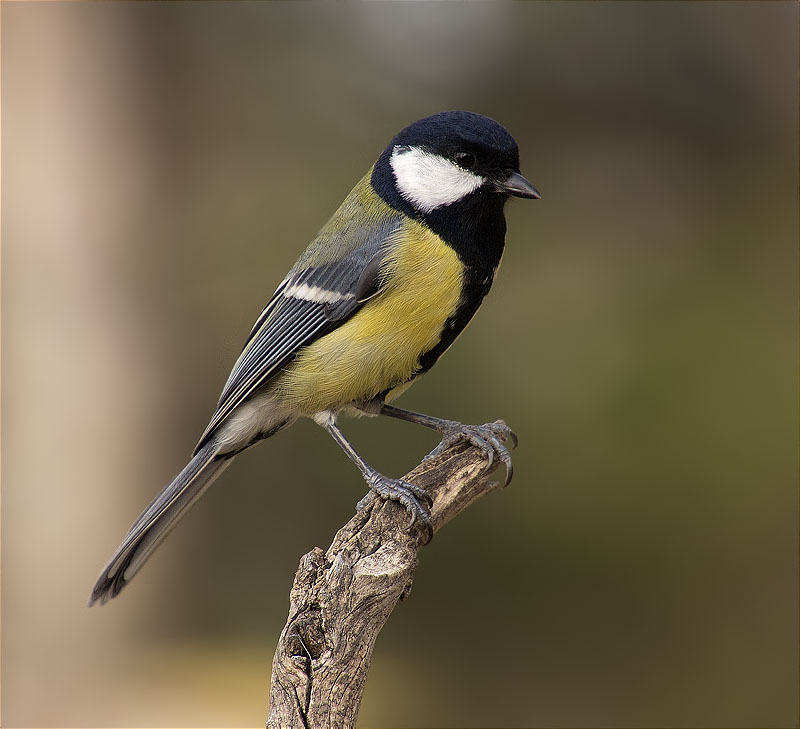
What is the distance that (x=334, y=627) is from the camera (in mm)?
1521

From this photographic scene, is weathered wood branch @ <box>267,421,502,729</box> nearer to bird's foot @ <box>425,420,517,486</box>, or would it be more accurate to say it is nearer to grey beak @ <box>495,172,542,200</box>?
bird's foot @ <box>425,420,517,486</box>

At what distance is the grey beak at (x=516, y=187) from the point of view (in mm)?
1910

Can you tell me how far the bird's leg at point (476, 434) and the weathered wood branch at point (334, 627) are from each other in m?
0.44

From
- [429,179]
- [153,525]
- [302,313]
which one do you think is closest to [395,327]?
[302,313]

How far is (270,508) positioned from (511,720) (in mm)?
1484

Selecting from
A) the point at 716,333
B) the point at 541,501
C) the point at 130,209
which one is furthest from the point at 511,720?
the point at 130,209

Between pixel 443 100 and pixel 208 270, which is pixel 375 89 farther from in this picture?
pixel 208 270

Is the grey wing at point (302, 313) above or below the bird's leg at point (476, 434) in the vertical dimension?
above

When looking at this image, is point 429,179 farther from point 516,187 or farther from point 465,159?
point 516,187

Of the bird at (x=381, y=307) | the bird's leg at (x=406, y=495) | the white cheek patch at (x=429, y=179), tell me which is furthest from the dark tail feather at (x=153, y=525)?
the white cheek patch at (x=429, y=179)

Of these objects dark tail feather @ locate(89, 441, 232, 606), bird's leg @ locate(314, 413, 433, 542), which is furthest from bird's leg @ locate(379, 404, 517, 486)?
dark tail feather @ locate(89, 441, 232, 606)

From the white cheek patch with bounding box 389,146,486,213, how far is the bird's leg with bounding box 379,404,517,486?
1.87 ft

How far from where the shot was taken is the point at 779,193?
143 inches

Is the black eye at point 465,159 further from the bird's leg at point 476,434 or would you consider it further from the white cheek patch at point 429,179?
the bird's leg at point 476,434
